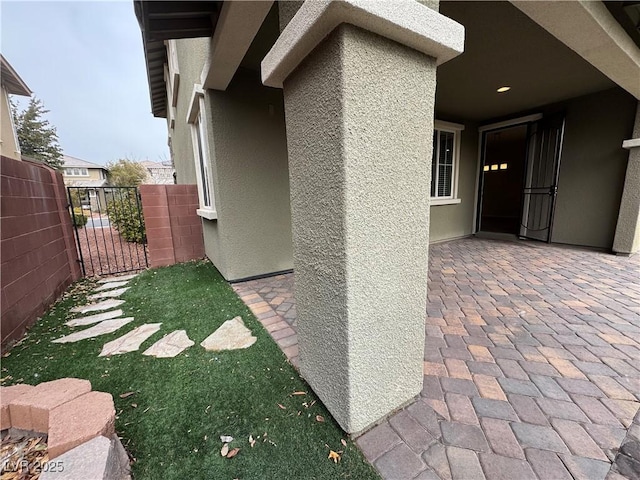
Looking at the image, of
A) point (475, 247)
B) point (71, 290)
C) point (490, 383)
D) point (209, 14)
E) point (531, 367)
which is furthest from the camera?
point (475, 247)

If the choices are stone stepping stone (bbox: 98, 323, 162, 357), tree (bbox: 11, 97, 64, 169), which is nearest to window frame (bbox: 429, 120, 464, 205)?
stone stepping stone (bbox: 98, 323, 162, 357)

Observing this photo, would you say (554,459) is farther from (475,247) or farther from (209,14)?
(475,247)

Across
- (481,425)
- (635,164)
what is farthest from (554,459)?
(635,164)

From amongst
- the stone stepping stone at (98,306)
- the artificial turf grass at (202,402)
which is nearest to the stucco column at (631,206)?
the artificial turf grass at (202,402)

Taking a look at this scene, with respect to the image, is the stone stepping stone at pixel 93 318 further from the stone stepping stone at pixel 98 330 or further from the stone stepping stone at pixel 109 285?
the stone stepping stone at pixel 109 285

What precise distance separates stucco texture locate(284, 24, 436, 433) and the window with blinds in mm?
5026

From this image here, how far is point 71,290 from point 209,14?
371 cm

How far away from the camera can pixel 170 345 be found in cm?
211

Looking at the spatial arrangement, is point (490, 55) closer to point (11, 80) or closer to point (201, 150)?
point (201, 150)

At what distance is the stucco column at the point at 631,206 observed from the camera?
4.09 metres

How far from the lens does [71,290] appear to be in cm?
342

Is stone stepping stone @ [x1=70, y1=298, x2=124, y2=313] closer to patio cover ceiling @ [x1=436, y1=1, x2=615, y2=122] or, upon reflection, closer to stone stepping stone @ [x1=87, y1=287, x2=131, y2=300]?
stone stepping stone @ [x1=87, y1=287, x2=131, y2=300]

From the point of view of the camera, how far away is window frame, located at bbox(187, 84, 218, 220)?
11.1 feet

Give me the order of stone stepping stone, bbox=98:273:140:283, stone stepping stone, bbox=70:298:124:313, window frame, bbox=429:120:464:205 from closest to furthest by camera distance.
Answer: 1. stone stepping stone, bbox=70:298:124:313
2. stone stepping stone, bbox=98:273:140:283
3. window frame, bbox=429:120:464:205
